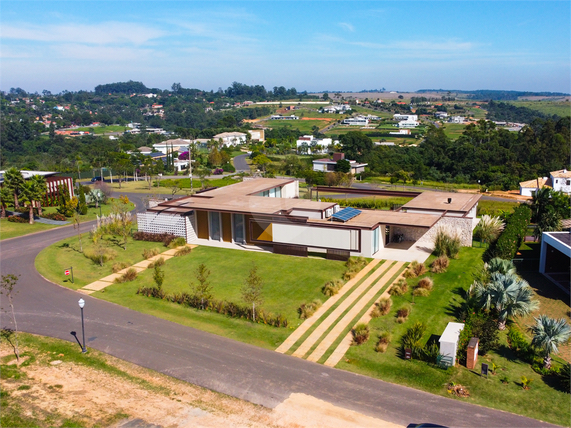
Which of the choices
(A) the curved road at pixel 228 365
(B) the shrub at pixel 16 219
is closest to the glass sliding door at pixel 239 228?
(A) the curved road at pixel 228 365

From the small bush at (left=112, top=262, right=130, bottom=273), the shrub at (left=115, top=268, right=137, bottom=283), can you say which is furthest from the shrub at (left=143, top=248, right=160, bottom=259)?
the shrub at (left=115, top=268, right=137, bottom=283)

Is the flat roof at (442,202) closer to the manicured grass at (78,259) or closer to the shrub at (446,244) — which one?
the shrub at (446,244)

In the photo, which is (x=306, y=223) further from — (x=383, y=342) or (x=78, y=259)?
(x=78, y=259)

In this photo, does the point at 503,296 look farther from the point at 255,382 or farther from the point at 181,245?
the point at 181,245

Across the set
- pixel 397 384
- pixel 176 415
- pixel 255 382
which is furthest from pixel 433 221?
pixel 176 415

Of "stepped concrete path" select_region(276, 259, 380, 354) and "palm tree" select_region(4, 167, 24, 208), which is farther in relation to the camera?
"palm tree" select_region(4, 167, 24, 208)

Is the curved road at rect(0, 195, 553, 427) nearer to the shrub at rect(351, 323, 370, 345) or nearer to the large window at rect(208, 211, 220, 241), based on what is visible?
the shrub at rect(351, 323, 370, 345)

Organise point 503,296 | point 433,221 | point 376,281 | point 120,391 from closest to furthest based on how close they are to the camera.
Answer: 1. point 120,391
2. point 503,296
3. point 376,281
4. point 433,221
